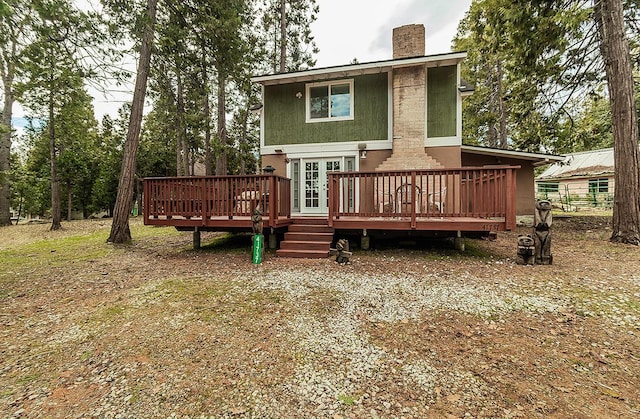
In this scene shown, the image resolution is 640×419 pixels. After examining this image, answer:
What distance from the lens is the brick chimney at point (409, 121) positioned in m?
7.94

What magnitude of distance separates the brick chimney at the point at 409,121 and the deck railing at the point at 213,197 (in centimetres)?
367

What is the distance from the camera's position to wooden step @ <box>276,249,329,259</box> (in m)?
6.13

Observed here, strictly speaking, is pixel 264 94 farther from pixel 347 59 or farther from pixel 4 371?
pixel 347 59

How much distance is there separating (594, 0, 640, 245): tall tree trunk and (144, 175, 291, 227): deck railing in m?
8.55

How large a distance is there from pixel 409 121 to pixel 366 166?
1.79 meters

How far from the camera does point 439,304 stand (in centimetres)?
367

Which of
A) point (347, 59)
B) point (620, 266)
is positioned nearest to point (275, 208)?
point (620, 266)

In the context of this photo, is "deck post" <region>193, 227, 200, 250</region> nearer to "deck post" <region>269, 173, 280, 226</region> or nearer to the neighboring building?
"deck post" <region>269, 173, 280, 226</region>

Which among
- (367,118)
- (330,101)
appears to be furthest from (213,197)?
(367,118)

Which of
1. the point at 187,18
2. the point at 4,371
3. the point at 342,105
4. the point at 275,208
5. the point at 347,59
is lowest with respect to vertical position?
the point at 4,371

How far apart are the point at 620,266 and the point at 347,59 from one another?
66.6 ft

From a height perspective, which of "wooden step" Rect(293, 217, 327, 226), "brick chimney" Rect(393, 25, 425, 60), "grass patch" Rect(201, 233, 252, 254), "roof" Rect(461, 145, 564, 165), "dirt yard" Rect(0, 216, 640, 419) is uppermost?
"brick chimney" Rect(393, 25, 425, 60)

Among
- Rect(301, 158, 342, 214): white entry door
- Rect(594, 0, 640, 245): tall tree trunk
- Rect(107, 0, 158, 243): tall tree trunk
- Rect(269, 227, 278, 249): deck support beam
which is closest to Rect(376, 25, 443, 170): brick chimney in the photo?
Rect(301, 158, 342, 214): white entry door

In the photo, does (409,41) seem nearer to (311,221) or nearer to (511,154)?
(511,154)
